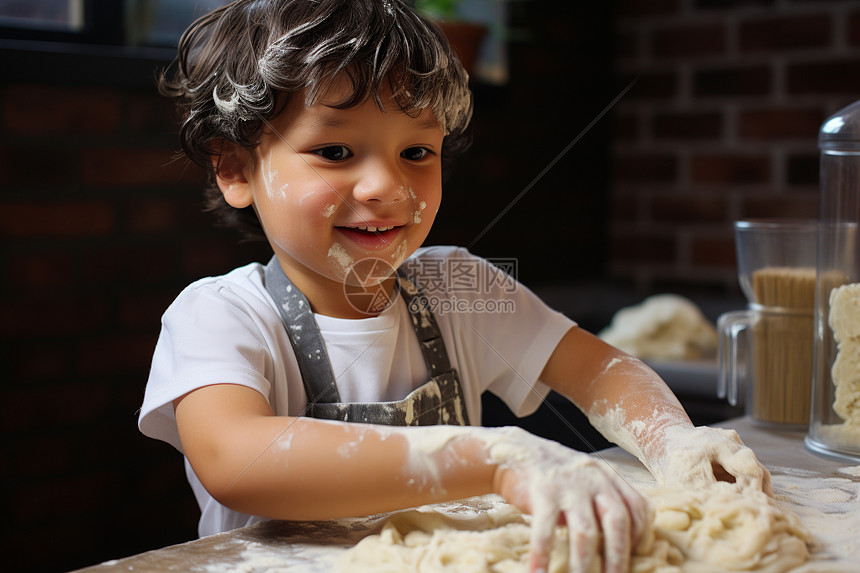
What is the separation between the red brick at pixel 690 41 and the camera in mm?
2205

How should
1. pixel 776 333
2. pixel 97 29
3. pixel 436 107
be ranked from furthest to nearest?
pixel 97 29 → pixel 776 333 → pixel 436 107

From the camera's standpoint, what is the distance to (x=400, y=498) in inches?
25.5

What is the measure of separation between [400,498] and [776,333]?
1.97ft

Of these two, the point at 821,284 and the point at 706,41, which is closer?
the point at 821,284

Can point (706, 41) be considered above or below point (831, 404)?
above

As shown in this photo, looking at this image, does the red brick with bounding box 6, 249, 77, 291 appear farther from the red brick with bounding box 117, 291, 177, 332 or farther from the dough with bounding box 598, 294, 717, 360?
the dough with bounding box 598, 294, 717, 360

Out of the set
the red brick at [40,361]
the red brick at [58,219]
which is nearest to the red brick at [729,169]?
the red brick at [58,219]

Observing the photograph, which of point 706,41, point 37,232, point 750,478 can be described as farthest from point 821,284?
point 706,41

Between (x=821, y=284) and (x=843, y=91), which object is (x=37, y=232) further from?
(x=843, y=91)

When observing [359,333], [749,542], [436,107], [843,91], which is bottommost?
[749,542]

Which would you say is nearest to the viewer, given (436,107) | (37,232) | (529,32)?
(436,107)

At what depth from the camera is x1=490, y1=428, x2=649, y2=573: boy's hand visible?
559 millimetres

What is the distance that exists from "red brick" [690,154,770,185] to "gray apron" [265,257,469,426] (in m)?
1.54

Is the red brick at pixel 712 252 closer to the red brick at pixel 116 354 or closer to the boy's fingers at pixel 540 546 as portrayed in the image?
the red brick at pixel 116 354
